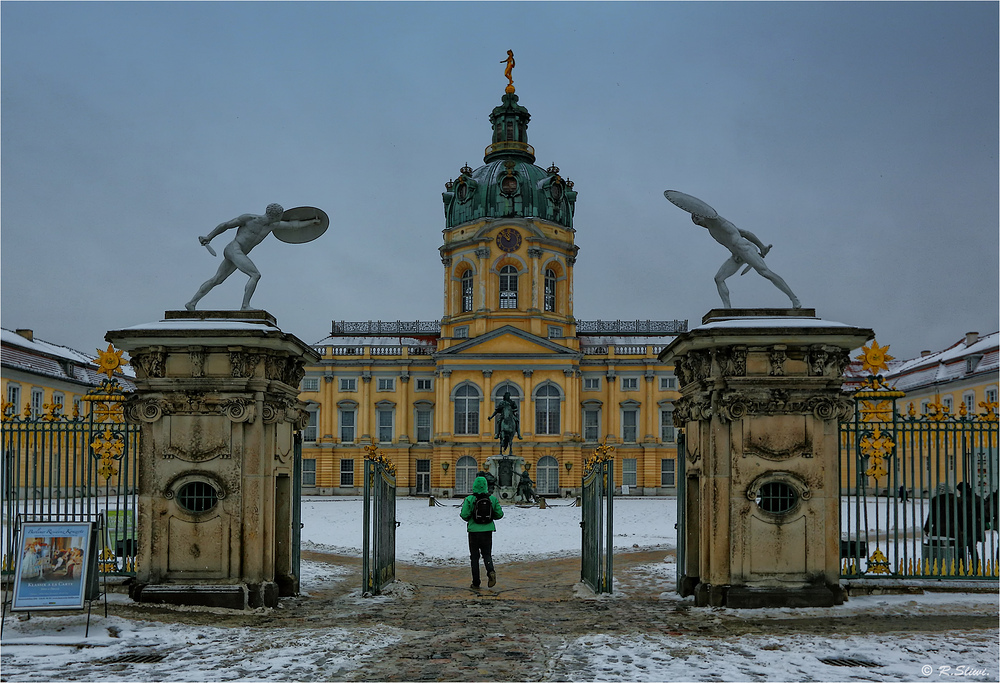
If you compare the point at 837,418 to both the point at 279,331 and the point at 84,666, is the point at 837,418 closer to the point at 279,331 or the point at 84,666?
the point at 279,331

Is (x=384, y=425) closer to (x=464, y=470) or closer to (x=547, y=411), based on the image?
(x=464, y=470)

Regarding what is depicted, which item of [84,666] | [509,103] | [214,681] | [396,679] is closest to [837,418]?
[396,679]

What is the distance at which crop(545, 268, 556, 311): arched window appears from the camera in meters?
57.0

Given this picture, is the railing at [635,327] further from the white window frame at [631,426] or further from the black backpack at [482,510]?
the black backpack at [482,510]

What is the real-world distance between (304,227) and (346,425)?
4449cm

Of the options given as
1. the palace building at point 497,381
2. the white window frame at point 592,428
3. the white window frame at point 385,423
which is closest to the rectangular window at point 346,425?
the palace building at point 497,381

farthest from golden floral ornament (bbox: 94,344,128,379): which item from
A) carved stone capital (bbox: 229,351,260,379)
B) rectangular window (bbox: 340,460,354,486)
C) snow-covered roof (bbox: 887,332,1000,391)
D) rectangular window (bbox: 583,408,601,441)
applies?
rectangular window (bbox: 583,408,601,441)

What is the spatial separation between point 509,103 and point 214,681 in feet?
181

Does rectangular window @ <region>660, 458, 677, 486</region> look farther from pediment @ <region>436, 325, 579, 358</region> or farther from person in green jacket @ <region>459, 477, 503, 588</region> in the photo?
person in green jacket @ <region>459, 477, 503, 588</region>

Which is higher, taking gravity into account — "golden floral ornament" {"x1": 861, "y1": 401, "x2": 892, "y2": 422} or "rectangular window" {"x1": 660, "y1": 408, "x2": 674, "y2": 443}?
"golden floral ornament" {"x1": 861, "y1": 401, "x2": 892, "y2": 422}

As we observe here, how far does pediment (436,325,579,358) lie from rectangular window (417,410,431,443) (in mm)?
3958

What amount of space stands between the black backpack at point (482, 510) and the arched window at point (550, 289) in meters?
43.5

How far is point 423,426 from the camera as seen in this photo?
55625 millimetres

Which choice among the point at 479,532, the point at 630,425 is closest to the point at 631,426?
the point at 630,425
